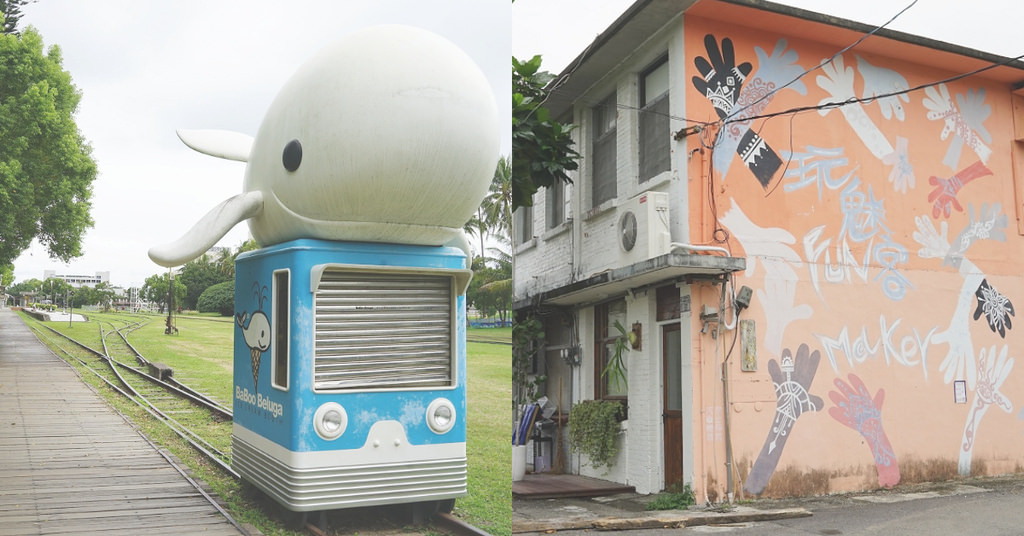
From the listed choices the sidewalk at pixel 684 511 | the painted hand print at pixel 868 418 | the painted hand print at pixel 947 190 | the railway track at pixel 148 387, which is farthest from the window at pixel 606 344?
the railway track at pixel 148 387

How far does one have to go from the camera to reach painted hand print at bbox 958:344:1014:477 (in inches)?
412

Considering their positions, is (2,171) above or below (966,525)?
above

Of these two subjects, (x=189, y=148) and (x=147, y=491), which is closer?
(x=147, y=491)

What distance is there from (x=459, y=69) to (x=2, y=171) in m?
1.87

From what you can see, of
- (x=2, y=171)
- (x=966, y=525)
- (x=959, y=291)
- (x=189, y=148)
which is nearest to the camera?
(x=2, y=171)

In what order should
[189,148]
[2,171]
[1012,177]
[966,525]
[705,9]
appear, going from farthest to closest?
[1012,177], [705,9], [966,525], [189,148], [2,171]

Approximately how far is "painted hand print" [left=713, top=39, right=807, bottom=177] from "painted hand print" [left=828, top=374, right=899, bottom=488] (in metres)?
2.76

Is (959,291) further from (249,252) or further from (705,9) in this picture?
(249,252)

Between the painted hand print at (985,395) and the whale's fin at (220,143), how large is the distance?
31.3 feet

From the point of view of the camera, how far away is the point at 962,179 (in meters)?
11.1

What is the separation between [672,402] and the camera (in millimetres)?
9781

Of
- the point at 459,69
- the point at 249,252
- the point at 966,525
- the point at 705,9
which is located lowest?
the point at 966,525

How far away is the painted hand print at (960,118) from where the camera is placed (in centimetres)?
1100

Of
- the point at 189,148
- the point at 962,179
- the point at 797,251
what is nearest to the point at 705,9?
the point at 797,251
